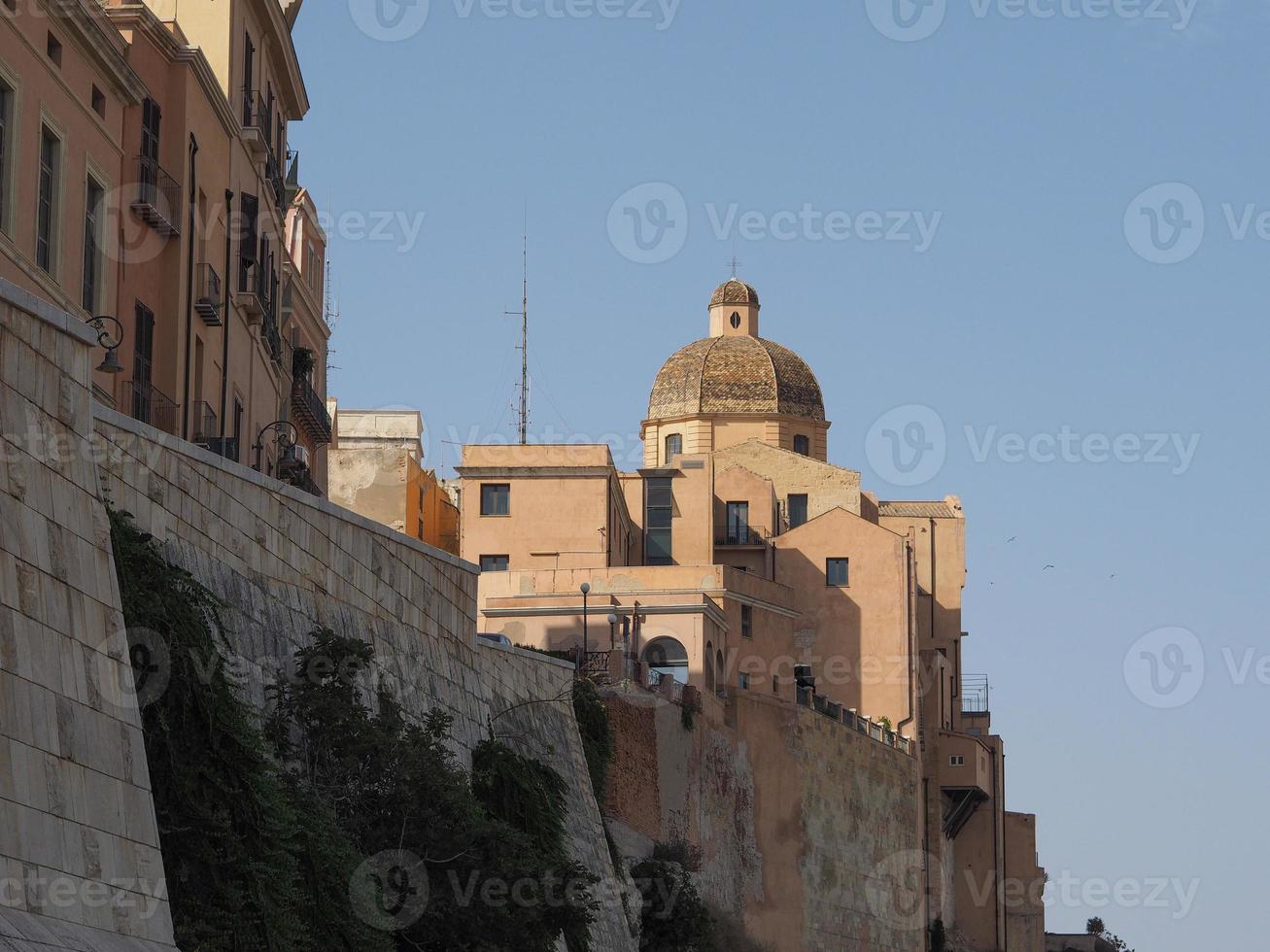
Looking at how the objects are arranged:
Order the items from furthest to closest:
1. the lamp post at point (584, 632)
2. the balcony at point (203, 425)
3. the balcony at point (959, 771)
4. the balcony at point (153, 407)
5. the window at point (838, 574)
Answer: the balcony at point (959, 771), the window at point (838, 574), the lamp post at point (584, 632), the balcony at point (203, 425), the balcony at point (153, 407)

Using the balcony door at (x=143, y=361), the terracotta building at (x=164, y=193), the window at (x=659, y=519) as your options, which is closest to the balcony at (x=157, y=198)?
the terracotta building at (x=164, y=193)

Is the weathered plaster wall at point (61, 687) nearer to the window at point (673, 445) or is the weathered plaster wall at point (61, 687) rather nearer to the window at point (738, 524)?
the window at point (738, 524)

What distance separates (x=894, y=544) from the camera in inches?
2345

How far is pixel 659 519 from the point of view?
6166cm

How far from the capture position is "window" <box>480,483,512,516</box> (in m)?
56.6

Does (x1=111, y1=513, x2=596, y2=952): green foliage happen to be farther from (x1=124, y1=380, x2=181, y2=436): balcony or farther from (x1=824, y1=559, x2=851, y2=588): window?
(x1=824, y1=559, x2=851, y2=588): window

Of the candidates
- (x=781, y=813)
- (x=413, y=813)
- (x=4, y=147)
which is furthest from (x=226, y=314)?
(x=781, y=813)

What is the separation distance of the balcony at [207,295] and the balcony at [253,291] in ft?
6.12

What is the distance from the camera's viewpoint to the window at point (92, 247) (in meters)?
24.8

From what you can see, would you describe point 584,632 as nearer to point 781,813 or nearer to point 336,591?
point 781,813

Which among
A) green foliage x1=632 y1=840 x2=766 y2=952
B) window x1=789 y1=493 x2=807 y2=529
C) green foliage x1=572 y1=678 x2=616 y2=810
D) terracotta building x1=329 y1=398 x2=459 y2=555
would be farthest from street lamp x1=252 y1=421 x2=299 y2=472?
window x1=789 y1=493 x2=807 y2=529

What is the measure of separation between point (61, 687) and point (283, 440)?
21586 millimetres

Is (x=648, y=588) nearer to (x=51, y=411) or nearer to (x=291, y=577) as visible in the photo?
(x=291, y=577)

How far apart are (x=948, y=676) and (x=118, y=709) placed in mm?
52332
